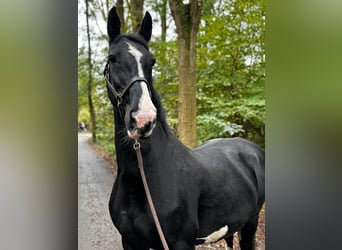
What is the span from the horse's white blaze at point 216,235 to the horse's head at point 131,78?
0.56 m

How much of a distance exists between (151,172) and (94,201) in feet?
1.00

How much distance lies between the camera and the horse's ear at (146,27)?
1247 mm

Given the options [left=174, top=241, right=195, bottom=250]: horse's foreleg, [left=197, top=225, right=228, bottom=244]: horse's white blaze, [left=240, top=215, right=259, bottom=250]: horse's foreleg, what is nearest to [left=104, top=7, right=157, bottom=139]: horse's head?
[left=174, top=241, right=195, bottom=250]: horse's foreleg

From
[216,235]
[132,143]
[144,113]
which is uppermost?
[144,113]

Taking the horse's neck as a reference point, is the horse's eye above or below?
above

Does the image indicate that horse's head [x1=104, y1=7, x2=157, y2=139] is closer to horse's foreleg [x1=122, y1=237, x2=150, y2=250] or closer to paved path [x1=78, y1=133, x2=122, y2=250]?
paved path [x1=78, y1=133, x2=122, y2=250]

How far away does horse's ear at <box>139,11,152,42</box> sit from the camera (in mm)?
1247

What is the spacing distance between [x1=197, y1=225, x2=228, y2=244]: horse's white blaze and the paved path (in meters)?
0.34

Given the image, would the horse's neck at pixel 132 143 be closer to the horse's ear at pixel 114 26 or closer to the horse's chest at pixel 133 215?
the horse's chest at pixel 133 215

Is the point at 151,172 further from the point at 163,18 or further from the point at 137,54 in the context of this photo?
the point at 163,18

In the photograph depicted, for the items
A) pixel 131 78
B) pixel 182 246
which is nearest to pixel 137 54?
pixel 131 78

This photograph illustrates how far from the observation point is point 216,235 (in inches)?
56.3
